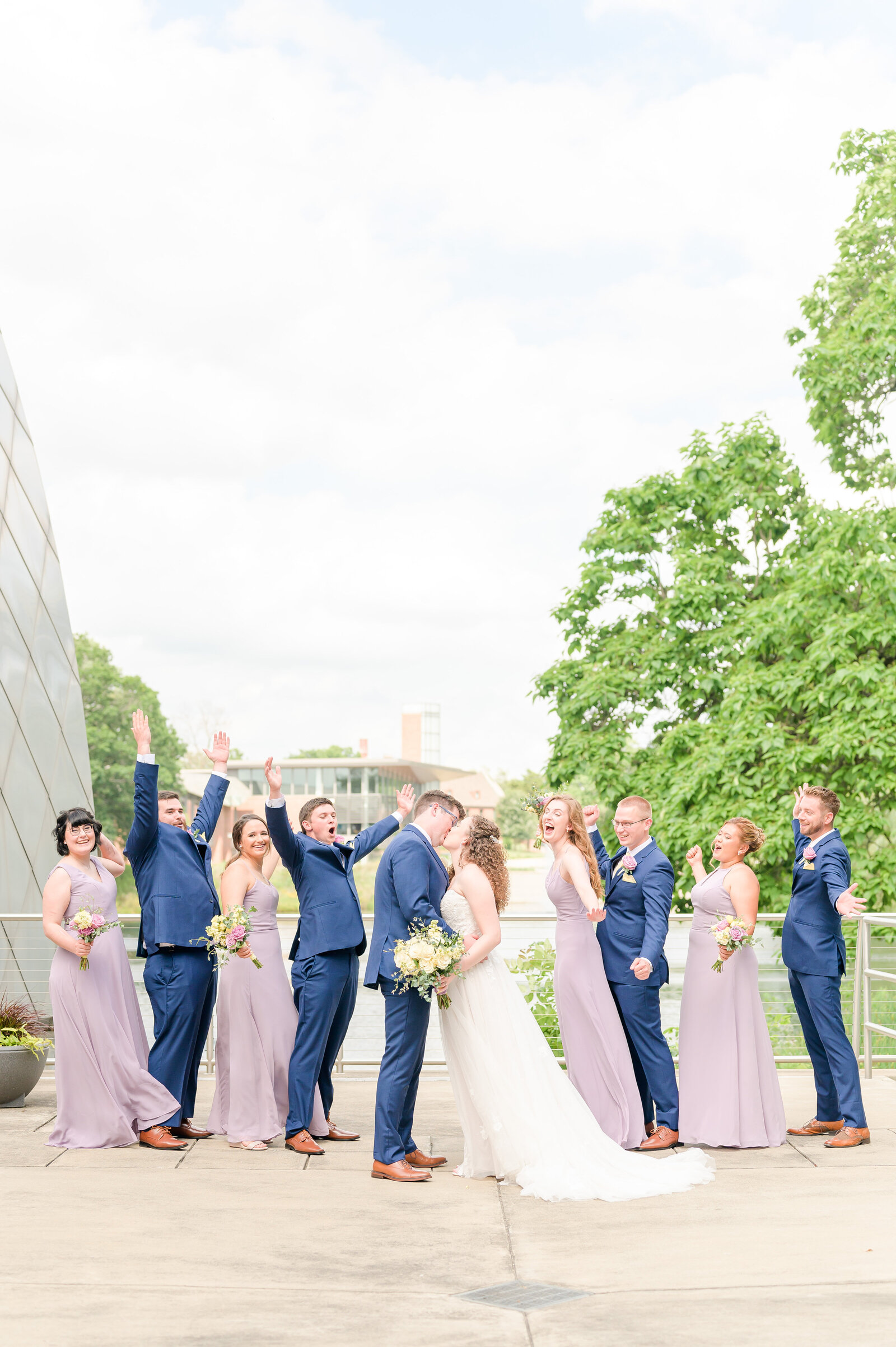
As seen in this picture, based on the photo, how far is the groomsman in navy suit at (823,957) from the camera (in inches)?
295

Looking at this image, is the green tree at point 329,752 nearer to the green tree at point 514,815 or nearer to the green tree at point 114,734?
the green tree at point 514,815

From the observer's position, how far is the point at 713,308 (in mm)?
28438

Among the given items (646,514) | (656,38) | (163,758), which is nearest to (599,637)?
(646,514)

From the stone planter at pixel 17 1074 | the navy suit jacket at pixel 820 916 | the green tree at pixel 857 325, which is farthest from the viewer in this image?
the green tree at pixel 857 325

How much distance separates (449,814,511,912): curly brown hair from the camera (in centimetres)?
670

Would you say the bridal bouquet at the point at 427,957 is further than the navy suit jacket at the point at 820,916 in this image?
No

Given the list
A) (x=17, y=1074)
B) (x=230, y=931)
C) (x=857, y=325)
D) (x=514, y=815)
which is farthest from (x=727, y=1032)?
(x=514, y=815)

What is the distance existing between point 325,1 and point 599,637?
8978 mm

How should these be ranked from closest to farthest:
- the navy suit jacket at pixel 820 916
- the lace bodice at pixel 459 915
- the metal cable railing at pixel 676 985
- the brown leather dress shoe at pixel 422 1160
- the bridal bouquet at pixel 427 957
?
the bridal bouquet at pixel 427 957
the lace bodice at pixel 459 915
the brown leather dress shoe at pixel 422 1160
the navy suit jacket at pixel 820 916
the metal cable railing at pixel 676 985

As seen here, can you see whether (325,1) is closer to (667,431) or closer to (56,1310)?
(667,431)

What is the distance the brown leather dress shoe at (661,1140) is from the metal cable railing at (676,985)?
1630 millimetres

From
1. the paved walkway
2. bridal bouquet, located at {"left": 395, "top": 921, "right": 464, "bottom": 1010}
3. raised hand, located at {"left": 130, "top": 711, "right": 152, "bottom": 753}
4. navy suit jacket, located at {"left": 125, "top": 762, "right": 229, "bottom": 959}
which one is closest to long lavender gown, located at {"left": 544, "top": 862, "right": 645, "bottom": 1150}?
the paved walkway

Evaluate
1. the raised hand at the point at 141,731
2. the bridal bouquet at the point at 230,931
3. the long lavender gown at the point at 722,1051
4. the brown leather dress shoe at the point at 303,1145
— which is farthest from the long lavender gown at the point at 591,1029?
the raised hand at the point at 141,731

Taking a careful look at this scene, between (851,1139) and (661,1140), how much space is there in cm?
110
